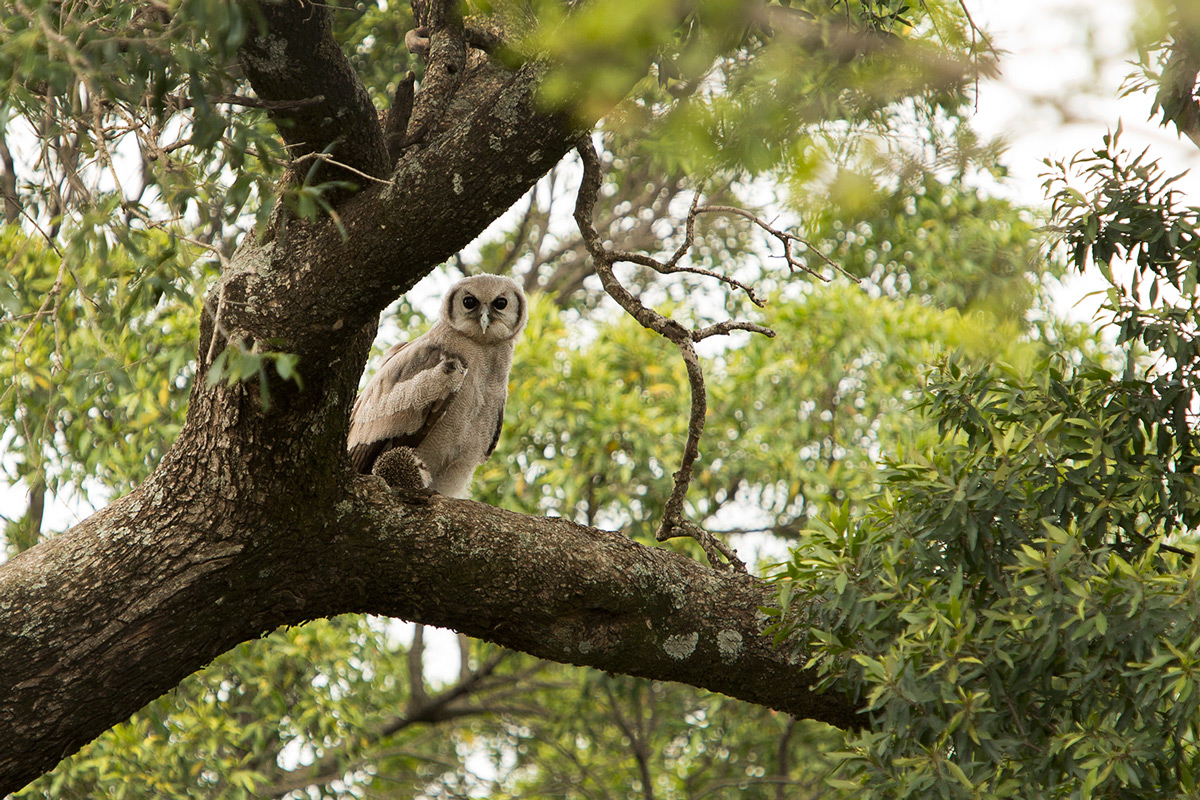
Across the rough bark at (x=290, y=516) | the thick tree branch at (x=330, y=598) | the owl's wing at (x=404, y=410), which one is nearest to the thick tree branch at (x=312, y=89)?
the rough bark at (x=290, y=516)

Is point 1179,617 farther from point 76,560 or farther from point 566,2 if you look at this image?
point 76,560

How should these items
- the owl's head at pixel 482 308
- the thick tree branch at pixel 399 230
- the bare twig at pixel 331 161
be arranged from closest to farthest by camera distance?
the bare twig at pixel 331 161 < the thick tree branch at pixel 399 230 < the owl's head at pixel 482 308

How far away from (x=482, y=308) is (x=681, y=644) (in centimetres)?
201

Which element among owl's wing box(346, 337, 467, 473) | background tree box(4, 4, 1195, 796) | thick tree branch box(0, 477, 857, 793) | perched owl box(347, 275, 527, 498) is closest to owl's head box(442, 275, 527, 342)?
perched owl box(347, 275, 527, 498)

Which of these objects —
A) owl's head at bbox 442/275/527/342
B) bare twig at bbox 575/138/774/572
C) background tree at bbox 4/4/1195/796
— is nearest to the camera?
background tree at bbox 4/4/1195/796

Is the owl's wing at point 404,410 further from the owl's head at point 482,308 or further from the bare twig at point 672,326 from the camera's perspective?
the bare twig at point 672,326

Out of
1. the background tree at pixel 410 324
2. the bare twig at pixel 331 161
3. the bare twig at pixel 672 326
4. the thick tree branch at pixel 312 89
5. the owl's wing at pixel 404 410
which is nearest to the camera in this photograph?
the background tree at pixel 410 324

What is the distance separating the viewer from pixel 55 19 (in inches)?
95.3

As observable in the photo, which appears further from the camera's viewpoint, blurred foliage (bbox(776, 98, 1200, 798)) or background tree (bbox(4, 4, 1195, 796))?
blurred foliage (bbox(776, 98, 1200, 798))

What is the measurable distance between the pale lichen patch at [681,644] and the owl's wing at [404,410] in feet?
4.90

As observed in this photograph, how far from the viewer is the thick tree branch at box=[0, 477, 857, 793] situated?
3.10 metres

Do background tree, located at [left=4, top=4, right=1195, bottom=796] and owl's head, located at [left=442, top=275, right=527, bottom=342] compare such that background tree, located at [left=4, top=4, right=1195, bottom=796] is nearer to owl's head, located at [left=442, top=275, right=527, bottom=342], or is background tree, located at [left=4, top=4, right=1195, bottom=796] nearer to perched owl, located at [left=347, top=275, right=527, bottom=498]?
perched owl, located at [left=347, top=275, right=527, bottom=498]

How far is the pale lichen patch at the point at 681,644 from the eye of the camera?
3.71 meters

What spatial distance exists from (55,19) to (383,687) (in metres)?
7.83
